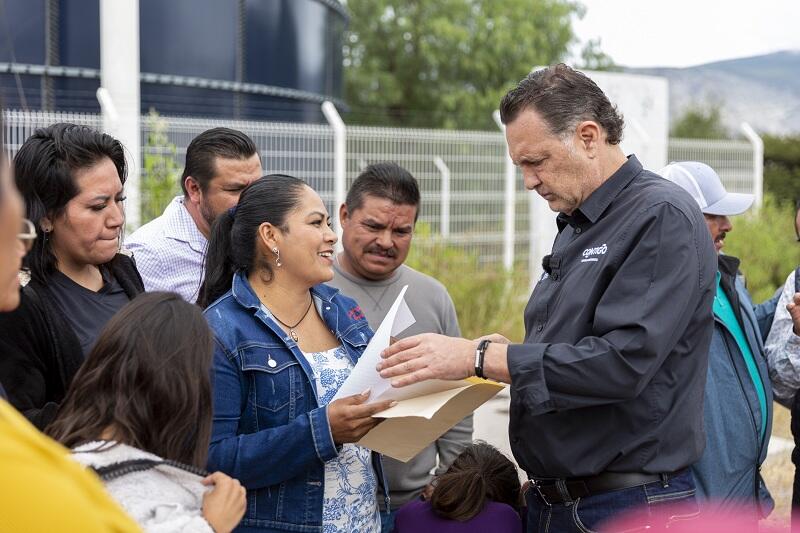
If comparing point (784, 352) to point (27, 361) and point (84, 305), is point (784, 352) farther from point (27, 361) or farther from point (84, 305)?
point (27, 361)

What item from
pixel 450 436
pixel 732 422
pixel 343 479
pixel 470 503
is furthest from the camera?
pixel 450 436

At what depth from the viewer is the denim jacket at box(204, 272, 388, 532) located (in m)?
2.63

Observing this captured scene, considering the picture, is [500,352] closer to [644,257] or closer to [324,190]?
[644,257]

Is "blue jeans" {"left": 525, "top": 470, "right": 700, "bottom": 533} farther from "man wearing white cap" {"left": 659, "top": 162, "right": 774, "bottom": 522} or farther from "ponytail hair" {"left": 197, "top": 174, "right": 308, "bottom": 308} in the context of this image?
"ponytail hair" {"left": 197, "top": 174, "right": 308, "bottom": 308}

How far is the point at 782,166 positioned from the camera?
2039cm

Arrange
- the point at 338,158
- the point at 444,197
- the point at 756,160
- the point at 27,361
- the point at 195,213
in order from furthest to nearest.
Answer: the point at 756,160 → the point at 444,197 → the point at 338,158 → the point at 195,213 → the point at 27,361

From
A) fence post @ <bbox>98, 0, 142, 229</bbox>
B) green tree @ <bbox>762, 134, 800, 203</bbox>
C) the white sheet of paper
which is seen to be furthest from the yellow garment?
green tree @ <bbox>762, 134, 800, 203</bbox>

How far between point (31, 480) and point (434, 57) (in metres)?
28.3

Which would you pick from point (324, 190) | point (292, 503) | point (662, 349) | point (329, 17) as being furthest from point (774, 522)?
point (329, 17)

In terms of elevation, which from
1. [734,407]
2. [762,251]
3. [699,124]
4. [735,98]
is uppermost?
[735,98]

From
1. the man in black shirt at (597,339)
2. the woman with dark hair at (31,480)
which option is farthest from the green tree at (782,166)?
the woman with dark hair at (31,480)

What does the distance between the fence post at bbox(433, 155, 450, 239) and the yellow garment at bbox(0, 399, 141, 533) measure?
10037 mm

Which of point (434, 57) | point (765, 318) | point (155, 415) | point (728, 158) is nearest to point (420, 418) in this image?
point (155, 415)

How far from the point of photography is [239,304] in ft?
9.28
